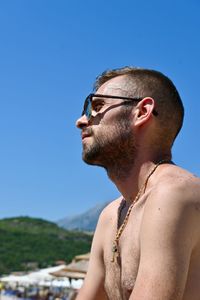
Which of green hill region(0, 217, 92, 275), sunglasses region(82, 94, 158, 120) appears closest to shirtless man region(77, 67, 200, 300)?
sunglasses region(82, 94, 158, 120)

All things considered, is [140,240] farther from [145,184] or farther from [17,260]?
[17,260]

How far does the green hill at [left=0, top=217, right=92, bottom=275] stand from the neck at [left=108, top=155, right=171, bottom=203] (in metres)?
68.8

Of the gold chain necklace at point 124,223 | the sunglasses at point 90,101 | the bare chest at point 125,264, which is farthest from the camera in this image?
the sunglasses at point 90,101

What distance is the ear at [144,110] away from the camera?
2.42m

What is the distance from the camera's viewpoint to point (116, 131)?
241cm

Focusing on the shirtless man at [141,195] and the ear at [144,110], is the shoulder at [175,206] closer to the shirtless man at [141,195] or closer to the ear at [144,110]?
the shirtless man at [141,195]

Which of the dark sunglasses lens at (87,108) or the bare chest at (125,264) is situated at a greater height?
the dark sunglasses lens at (87,108)

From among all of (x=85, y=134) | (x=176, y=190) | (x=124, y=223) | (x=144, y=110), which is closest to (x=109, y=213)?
(x=124, y=223)

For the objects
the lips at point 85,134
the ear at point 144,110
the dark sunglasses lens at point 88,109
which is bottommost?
the lips at point 85,134

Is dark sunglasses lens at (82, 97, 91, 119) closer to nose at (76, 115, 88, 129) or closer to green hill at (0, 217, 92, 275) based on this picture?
nose at (76, 115, 88, 129)

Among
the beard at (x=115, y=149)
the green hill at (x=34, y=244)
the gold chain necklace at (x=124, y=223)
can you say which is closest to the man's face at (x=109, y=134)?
the beard at (x=115, y=149)

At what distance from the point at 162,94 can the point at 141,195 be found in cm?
42

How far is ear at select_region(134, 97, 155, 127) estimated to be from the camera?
2.42m

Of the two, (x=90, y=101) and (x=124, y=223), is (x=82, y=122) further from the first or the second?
(x=124, y=223)
